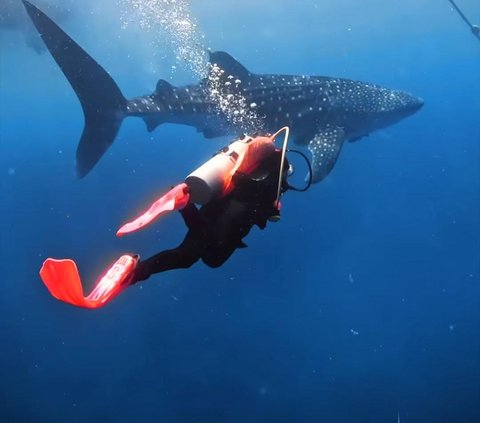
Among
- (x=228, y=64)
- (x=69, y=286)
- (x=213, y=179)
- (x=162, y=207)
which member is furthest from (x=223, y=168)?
(x=228, y=64)

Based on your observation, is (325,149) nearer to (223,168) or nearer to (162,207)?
(223,168)

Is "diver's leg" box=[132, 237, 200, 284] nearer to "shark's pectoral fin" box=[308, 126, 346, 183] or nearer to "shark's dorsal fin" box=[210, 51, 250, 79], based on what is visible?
"shark's pectoral fin" box=[308, 126, 346, 183]

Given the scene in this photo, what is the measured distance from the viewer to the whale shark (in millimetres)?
9398

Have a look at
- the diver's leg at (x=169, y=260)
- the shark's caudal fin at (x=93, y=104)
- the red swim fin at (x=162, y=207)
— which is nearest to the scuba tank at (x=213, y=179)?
the red swim fin at (x=162, y=207)

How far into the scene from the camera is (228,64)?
984 centimetres

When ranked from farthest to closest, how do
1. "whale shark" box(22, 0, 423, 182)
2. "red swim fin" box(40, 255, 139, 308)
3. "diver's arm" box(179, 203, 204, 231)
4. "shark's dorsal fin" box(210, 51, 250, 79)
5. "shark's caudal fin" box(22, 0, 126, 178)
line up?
"shark's dorsal fin" box(210, 51, 250, 79) → "whale shark" box(22, 0, 423, 182) → "shark's caudal fin" box(22, 0, 126, 178) → "diver's arm" box(179, 203, 204, 231) → "red swim fin" box(40, 255, 139, 308)

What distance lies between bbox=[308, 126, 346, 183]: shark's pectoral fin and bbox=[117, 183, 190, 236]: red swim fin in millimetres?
6102

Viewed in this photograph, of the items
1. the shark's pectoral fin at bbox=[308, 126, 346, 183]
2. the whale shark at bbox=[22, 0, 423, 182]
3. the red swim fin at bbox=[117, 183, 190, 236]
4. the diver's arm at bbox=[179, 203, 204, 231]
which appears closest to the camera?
the red swim fin at bbox=[117, 183, 190, 236]

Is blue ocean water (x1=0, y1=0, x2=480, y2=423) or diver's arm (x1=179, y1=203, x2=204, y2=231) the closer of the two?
diver's arm (x1=179, y1=203, x2=204, y2=231)

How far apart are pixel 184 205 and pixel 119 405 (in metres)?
11.0

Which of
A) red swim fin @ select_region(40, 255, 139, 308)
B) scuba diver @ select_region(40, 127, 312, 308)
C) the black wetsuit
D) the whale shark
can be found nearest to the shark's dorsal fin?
the whale shark

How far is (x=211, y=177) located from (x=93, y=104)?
696 cm

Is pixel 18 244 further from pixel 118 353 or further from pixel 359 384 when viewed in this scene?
pixel 359 384

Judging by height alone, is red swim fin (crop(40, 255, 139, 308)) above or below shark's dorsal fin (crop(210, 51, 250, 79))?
below
